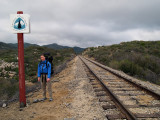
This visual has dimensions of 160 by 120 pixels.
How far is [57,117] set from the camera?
163 inches

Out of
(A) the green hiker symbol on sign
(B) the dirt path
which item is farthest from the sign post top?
(B) the dirt path

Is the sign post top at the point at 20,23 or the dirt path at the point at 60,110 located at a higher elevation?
the sign post top at the point at 20,23

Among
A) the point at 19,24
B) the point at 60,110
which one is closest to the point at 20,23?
the point at 19,24

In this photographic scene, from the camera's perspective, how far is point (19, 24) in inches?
186

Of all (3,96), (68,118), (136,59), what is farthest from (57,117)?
(136,59)

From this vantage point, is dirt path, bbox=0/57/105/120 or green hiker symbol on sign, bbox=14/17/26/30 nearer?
dirt path, bbox=0/57/105/120

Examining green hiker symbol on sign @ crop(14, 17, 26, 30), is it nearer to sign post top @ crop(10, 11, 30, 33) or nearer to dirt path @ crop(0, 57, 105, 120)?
sign post top @ crop(10, 11, 30, 33)

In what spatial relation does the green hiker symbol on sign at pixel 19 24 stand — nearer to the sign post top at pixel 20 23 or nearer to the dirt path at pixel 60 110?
the sign post top at pixel 20 23

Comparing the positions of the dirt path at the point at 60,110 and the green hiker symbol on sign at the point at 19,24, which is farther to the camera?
the green hiker symbol on sign at the point at 19,24

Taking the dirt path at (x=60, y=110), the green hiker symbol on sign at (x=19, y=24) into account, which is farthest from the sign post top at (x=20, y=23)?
the dirt path at (x=60, y=110)

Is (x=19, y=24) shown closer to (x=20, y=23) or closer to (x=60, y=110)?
(x=20, y=23)

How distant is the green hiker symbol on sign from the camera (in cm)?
473

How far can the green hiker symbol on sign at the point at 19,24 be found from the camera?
15.5 feet

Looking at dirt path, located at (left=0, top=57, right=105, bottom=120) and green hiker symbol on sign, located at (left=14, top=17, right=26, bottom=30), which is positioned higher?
green hiker symbol on sign, located at (left=14, top=17, right=26, bottom=30)
